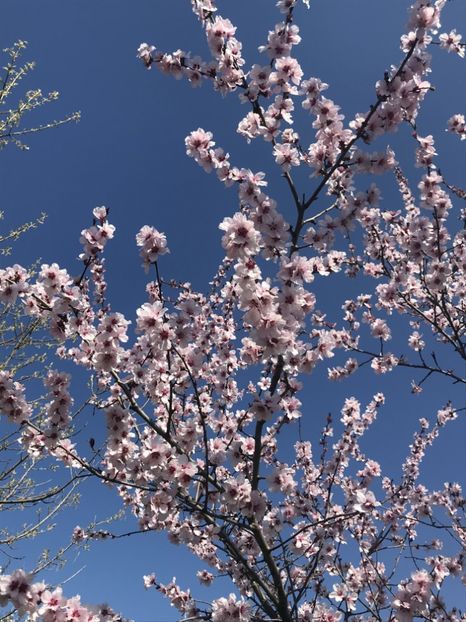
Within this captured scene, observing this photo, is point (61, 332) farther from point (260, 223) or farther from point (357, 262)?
point (357, 262)

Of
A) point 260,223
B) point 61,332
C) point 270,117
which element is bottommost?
point 61,332

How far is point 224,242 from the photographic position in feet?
11.5

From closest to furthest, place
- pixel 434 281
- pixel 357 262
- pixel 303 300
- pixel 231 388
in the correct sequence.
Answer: pixel 303 300
pixel 434 281
pixel 231 388
pixel 357 262

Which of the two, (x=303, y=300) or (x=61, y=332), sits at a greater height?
(x=303, y=300)

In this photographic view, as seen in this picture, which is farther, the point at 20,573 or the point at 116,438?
the point at 116,438

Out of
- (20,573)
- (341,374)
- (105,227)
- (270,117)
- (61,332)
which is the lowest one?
(20,573)

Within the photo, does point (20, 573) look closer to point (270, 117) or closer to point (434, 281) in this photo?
point (270, 117)

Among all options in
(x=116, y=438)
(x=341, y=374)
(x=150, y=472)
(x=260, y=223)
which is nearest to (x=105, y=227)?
(x=260, y=223)

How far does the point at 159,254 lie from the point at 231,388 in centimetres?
321

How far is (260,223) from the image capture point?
373 centimetres

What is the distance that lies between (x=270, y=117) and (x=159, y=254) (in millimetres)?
1894

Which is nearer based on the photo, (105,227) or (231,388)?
(105,227)

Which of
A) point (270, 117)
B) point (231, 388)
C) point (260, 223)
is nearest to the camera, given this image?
point (260, 223)

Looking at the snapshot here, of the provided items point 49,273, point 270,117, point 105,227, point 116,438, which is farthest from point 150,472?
point 270,117
